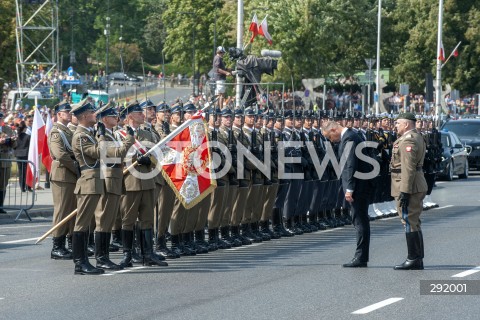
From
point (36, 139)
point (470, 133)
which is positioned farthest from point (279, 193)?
point (470, 133)

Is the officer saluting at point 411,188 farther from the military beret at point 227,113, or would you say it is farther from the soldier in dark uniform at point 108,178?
the military beret at point 227,113

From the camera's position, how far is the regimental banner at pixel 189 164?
51.0 ft

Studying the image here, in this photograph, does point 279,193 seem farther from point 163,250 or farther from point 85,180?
point 85,180

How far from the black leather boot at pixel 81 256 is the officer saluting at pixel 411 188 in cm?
356

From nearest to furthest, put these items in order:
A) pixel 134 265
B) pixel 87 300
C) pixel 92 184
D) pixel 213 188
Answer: pixel 87 300
pixel 92 184
pixel 134 265
pixel 213 188

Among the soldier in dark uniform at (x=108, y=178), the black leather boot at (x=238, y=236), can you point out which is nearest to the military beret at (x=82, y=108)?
the soldier in dark uniform at (x=108, y=178)

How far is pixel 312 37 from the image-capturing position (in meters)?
57.2

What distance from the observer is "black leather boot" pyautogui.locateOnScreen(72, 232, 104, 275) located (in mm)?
13881

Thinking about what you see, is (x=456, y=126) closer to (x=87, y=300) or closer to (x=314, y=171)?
(x=314, y=171)

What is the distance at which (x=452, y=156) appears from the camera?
3581cm

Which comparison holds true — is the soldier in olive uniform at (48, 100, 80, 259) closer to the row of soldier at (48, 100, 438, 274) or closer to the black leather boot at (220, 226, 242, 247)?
the row of soldier at (48, 100, 438, 274)

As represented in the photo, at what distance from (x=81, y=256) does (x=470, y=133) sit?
27872 mm

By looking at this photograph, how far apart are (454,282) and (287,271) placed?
2002 mm

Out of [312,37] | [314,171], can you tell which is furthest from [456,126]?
[314,171]
